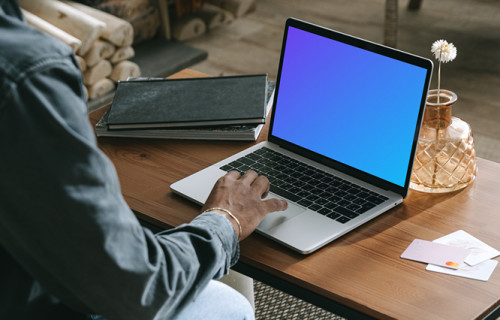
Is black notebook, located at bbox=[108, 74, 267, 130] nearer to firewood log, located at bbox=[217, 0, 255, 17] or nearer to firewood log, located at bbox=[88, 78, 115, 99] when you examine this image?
firewood log, located at bbox=[88, 78, 115, 99]

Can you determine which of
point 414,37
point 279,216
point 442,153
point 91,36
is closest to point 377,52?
point 442,153

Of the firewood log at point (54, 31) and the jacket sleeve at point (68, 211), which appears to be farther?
the firewood log at point (54, 31)

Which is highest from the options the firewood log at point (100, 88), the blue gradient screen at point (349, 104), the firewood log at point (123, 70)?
the blue gradient screen at point (349, 104)

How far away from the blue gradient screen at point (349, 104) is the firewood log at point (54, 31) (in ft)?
5.57

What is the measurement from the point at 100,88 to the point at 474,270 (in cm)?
238

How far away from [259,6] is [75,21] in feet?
5.69

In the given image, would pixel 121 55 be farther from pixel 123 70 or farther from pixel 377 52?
pixel 377 52

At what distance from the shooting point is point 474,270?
3.29ft

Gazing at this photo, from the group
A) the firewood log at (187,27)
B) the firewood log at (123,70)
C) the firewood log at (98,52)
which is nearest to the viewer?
the firewood log at (98,52)

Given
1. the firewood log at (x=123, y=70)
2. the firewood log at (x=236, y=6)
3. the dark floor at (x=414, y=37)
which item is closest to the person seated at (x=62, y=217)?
the dark floor at (x=414, y=37)

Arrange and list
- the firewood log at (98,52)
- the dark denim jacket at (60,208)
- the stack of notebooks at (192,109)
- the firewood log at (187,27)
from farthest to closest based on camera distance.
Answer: the firewood log at (187,27)
the firewood log at (98,52)
the stack of notebooks at (192,109)
the dark denim jacket at (60,208)

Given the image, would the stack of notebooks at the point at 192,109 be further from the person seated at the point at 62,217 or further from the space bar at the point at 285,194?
the person seated at the point at 62,217

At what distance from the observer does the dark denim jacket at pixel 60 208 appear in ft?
2.27

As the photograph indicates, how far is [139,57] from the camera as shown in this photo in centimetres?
340
